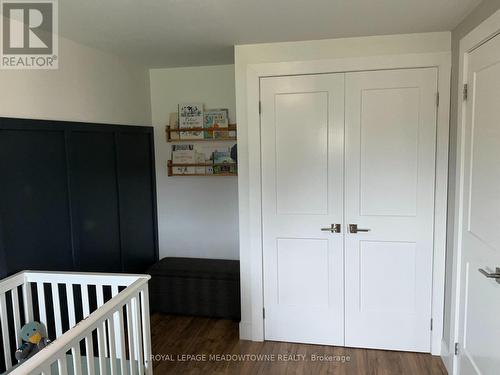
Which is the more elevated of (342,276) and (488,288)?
(488,288)

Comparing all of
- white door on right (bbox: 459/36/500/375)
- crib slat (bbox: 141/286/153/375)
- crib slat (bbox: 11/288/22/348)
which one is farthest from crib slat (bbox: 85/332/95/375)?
white door on right (bbox: 459/36/500/375)

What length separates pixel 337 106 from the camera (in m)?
2.77

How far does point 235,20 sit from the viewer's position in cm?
230

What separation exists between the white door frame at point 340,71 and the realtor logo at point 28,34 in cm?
130

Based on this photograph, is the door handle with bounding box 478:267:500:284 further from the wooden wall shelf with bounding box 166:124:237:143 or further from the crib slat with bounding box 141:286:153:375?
the wooden wall shelf with bounding box 166:124:237:143

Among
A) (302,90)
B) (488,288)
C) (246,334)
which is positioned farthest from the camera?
(246,334)

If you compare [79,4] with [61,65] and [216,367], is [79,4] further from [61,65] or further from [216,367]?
[216,367]

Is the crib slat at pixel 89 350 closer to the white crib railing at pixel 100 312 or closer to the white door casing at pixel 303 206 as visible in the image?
the white crib railing at pixel 100 312

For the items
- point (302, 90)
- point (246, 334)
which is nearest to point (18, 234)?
point (246, 334)

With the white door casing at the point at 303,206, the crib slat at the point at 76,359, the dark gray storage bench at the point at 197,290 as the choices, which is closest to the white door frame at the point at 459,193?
the white door casing at the point at 303,206

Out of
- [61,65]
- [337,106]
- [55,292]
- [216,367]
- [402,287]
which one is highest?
[61,65]

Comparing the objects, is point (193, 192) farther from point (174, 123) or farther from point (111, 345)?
point (111, 345)

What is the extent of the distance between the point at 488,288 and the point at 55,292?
7.41ft

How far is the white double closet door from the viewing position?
2.70 metres
